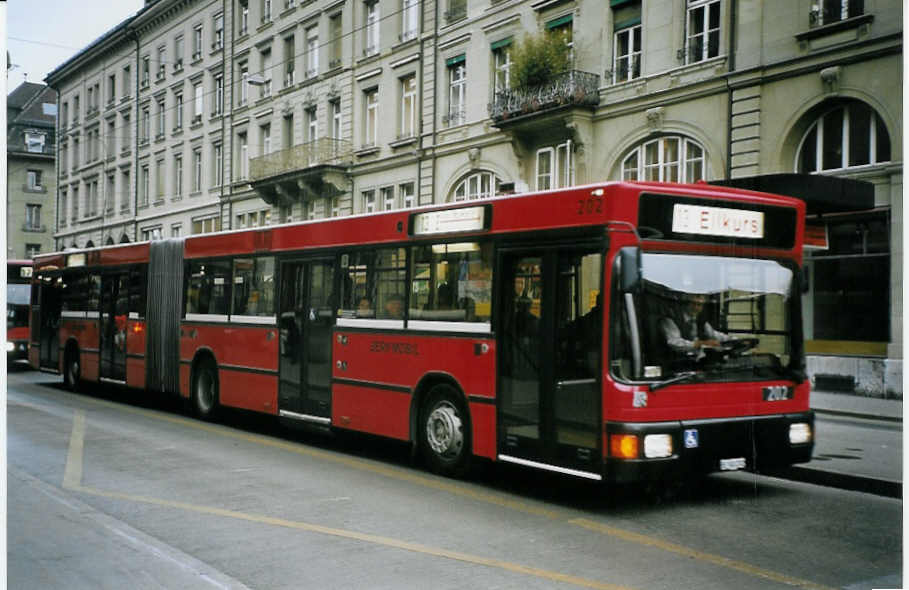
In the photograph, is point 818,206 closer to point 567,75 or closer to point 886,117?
point 886,117

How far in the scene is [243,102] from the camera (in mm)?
34594

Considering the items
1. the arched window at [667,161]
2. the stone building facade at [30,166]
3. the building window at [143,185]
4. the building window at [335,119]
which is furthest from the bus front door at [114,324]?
the building window at [335,119]

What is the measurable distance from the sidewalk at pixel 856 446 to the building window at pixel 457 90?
57.0 ft

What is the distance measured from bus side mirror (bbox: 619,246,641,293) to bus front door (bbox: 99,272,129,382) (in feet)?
36.6

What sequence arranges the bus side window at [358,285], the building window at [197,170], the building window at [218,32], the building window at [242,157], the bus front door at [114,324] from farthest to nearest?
the building window at [242,157] < the building window at [197,170] < the building window at [218,32] < the bus front door at [114,324] < the bus side window at [358,285]

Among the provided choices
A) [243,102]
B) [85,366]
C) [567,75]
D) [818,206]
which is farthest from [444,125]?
[818,206]

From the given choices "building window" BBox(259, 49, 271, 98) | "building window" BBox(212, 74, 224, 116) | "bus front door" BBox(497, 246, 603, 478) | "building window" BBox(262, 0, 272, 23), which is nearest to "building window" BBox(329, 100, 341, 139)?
"building window" BBox(259, 49, 271, 98)

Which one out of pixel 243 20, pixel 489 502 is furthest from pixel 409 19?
pixel 489 502

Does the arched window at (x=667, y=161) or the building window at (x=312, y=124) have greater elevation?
the building window at (x=312, y=124)

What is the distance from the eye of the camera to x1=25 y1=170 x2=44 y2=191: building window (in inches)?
257

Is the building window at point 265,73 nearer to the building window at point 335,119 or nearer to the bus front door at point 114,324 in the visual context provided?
the building window at point 335,119

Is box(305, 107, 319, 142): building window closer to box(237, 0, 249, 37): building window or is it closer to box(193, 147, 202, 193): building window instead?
box(237, 0, 249, 37): building window

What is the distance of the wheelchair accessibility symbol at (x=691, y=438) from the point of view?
734 centimetres

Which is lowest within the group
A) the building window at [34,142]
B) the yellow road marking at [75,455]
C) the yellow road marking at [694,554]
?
the yellow road marking at [75,455]
